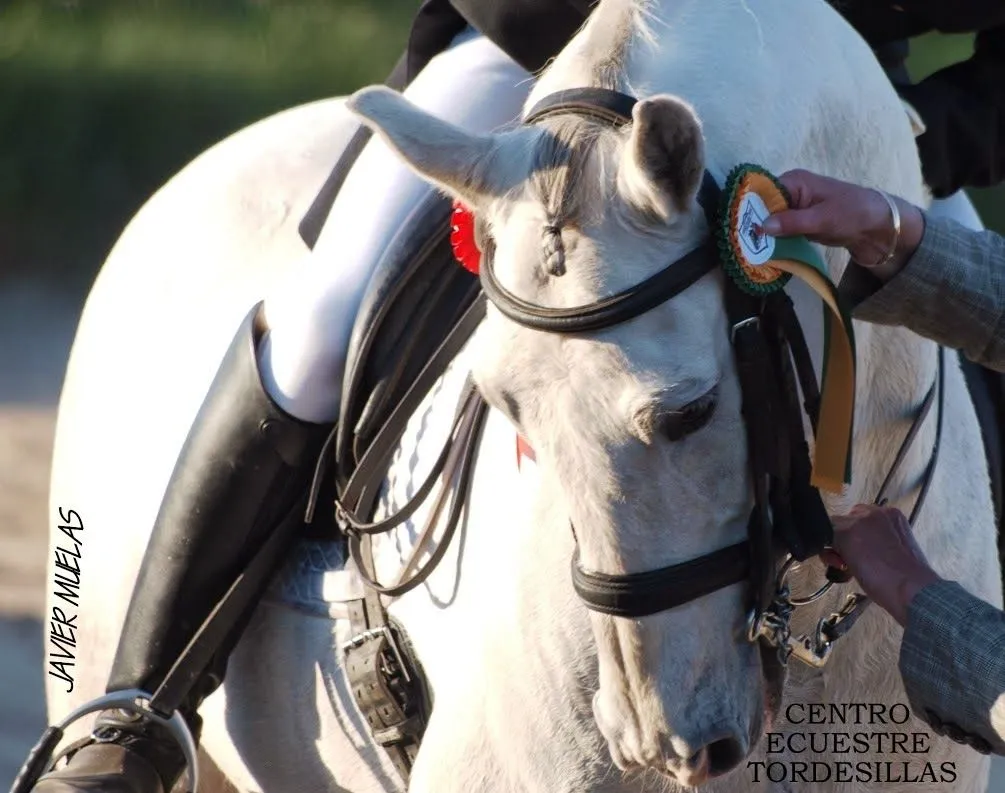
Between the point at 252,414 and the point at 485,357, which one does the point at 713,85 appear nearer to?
the point at 485,357

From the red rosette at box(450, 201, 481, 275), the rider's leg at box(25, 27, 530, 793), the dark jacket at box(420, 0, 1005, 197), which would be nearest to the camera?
the red rosette at box(450, 201, 481, 275)

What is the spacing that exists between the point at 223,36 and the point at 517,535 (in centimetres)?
732

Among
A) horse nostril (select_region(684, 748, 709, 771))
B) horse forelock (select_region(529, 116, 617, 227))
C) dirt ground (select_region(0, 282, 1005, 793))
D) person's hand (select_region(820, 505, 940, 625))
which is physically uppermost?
horse forelock (select_region(529, 116, 617, 227))

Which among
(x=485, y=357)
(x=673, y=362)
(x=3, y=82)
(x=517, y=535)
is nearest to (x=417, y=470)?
(x=517, y=535)

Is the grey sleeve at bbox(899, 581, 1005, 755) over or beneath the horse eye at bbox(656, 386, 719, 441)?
beneath

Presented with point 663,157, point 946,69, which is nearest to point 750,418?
point 663,157

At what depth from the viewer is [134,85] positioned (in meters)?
10.8

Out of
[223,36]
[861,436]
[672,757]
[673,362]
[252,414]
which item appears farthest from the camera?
[223,36]

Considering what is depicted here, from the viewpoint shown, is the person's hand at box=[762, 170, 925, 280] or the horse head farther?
the person's hand at box=[762, 170, 925, 280]

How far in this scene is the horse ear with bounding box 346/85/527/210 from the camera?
1.81 meters

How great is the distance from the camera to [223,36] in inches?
352

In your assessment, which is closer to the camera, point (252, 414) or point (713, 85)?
point (713, 85)

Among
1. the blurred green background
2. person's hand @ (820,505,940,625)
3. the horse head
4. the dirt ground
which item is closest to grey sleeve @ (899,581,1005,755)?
person's hand @ (820,505,940,625)

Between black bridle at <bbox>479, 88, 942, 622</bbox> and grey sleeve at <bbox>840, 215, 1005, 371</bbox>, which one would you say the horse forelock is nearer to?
black bridle at <bbox>479, 88, 942, 622</bbox>
